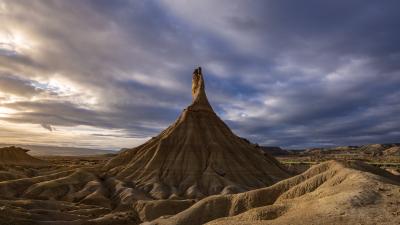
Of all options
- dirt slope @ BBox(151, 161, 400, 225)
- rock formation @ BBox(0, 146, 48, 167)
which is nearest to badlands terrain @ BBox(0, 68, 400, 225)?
dirt slope @ BBox(151, 161, 400, 225)

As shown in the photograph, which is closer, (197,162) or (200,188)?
(200,188)

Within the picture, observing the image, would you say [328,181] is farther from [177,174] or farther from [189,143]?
[189,143]

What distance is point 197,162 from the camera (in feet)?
200

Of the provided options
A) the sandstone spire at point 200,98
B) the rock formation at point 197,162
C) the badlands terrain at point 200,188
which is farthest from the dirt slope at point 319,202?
the sandstone spire at point 200,98

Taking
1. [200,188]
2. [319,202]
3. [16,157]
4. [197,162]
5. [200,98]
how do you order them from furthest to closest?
[16,157]
[200,98]
[197,162]
[200,188]
[319,202]

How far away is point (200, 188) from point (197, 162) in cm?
688

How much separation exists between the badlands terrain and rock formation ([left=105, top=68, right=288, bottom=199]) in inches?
6.3

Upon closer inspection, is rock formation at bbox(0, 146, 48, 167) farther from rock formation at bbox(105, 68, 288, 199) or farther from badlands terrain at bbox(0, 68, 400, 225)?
rock formation at bbox(105, 68, 288, 199)

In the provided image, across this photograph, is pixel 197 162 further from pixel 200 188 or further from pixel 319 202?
pixel 319 202

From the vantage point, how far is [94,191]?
5334 cm

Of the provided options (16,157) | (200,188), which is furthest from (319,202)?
(16,157)

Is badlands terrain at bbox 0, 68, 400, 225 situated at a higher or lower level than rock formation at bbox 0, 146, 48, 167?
lower

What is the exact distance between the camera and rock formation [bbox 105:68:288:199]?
181 feet

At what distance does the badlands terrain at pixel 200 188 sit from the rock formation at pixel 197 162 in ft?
0.53
